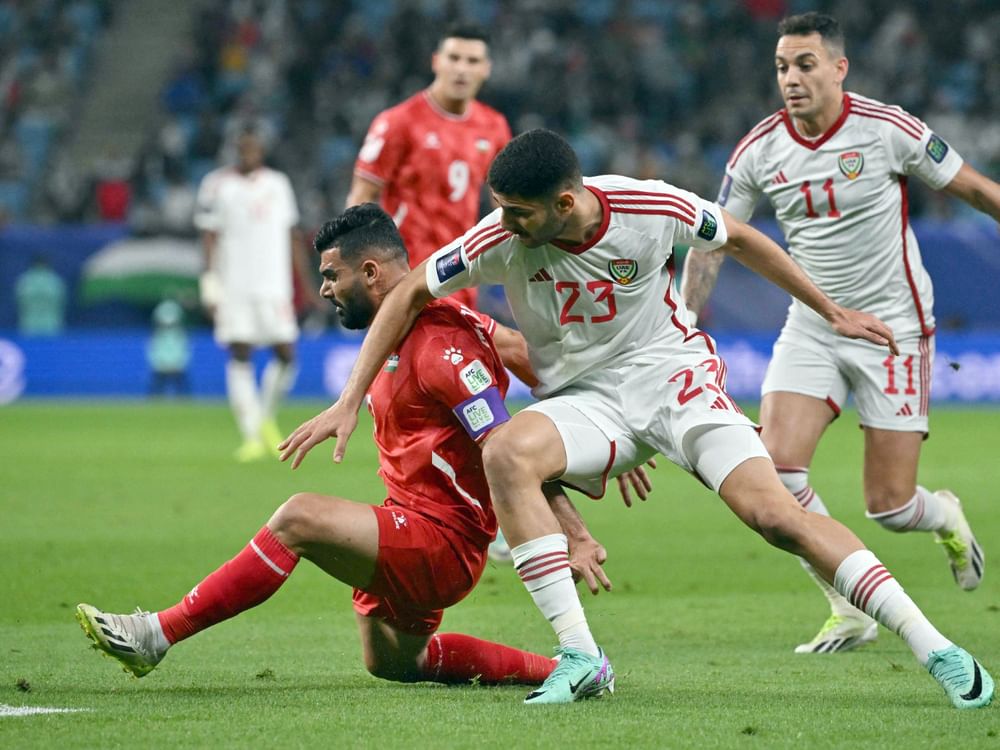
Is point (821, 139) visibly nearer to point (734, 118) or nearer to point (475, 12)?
point (734, 118)

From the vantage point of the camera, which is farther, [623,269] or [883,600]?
[623,269]

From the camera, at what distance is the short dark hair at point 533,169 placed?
16.2ft

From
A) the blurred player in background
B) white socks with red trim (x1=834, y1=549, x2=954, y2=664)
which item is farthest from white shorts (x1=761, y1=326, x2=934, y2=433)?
the blurred player in background

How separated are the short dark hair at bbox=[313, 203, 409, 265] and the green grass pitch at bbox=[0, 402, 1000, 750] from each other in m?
1.43

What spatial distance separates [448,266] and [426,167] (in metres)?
4.10

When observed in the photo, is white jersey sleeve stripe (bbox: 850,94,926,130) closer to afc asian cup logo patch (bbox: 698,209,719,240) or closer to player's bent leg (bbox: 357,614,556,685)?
afc asian cup logo patch (bbox: 698,209,719,240)

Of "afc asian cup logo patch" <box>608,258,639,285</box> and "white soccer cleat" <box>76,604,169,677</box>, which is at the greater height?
"afc asian cup logo patch" <box>608,258,639,285</box>

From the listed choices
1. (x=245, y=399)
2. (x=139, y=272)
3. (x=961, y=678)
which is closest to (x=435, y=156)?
(x=961, y=678)

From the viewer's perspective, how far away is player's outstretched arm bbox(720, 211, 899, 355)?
5.37m

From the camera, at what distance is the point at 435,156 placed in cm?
918

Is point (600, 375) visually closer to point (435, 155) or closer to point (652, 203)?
point (652, 203)

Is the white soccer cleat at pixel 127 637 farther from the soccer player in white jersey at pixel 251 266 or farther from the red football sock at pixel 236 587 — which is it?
the soccer player in white jersey at pixel 251 266

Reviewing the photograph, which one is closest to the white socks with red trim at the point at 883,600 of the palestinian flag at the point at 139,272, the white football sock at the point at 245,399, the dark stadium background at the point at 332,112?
the white football sock at the point at 245,399

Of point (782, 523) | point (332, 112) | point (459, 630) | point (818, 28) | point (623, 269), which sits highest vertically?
point (818, 28)
